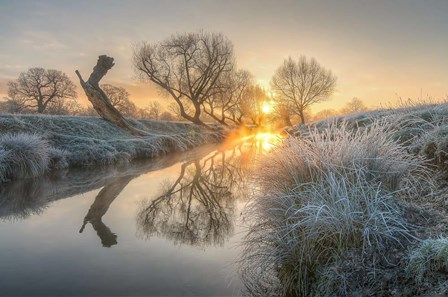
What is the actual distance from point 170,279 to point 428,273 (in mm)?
2021

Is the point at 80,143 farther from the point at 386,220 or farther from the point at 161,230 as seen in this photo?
the point at 386,220

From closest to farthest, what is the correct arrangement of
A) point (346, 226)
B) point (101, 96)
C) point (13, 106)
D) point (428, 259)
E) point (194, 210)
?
point (428, 259) < point (346, 226) < point (194, 210) < point (101, 96) < point (13, 106)

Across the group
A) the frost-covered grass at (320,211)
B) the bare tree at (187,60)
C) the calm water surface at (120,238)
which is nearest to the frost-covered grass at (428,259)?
the frost-covered grass at (320,211)

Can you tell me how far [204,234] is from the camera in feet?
14.5

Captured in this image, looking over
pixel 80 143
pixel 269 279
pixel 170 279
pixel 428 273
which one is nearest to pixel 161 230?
pixel 170 279

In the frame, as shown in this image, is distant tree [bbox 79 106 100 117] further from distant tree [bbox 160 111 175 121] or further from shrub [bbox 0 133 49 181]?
shrub [bbox 0 133 49 181]

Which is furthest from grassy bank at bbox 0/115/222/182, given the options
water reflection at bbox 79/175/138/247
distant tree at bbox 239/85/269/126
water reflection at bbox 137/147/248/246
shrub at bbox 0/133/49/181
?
distant tree at bbox 239/85/269/126

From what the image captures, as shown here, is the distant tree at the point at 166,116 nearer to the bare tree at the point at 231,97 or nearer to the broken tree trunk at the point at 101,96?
the bare tree at the point at 231,97

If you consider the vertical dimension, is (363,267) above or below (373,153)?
below

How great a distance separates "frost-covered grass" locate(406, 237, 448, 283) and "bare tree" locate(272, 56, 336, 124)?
32624mm

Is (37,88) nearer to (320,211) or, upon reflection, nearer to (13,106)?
(13,106)

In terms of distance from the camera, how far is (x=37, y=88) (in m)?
39.4

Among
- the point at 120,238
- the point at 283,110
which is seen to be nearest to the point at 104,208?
the point at 120,238

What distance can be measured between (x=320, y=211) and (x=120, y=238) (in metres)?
2.60
